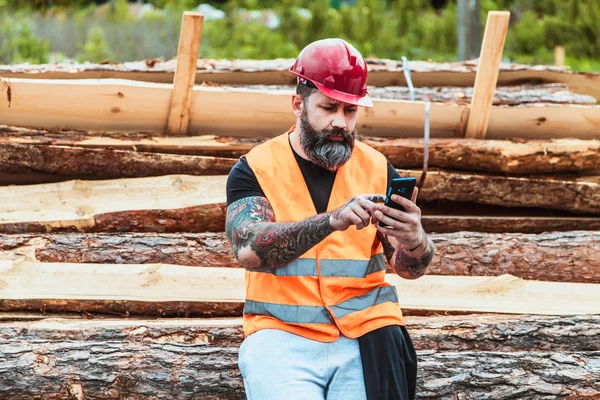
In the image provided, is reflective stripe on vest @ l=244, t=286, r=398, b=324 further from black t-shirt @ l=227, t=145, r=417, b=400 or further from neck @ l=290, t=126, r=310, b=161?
neck @ l=290, t=126, r=310, b=161

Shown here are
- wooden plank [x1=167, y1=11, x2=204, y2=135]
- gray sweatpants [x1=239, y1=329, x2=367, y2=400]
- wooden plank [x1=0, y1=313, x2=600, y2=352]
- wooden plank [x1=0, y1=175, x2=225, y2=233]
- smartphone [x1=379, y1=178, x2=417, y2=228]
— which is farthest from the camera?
wooden plank [x1=167, y1=11, x2=204, y2=135]

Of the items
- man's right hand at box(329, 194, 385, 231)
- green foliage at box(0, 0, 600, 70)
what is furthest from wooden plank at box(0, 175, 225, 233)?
green foliage at box(0, 0, 600, 70)

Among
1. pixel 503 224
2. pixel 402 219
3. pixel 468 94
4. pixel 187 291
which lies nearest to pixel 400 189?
pixel 402 219

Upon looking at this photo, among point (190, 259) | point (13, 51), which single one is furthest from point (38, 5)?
point (190, 259)

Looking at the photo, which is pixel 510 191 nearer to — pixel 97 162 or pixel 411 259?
pixel 411 259

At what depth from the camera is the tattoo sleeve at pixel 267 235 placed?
2.96 m

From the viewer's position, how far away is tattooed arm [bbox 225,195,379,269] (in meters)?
2.85

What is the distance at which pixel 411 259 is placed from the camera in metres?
3.17

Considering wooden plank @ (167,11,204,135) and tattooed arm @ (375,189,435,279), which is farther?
wooden plank @ (167,11,204,135)

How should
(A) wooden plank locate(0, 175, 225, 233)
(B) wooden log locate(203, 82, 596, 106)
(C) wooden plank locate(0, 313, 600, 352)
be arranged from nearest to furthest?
(C) wooden plank locate(0, 313, 600, 352)
(A) wooden plank locate(0, 175, 225, 233)
(B) wooden log locate(203, 82, 596, 106)

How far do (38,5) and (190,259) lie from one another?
13593 mm

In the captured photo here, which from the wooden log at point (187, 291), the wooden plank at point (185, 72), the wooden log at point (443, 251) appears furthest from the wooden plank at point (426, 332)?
the wooden plank at point (185, 72)

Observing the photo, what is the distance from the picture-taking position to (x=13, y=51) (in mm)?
13641

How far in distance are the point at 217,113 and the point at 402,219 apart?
2669mm
